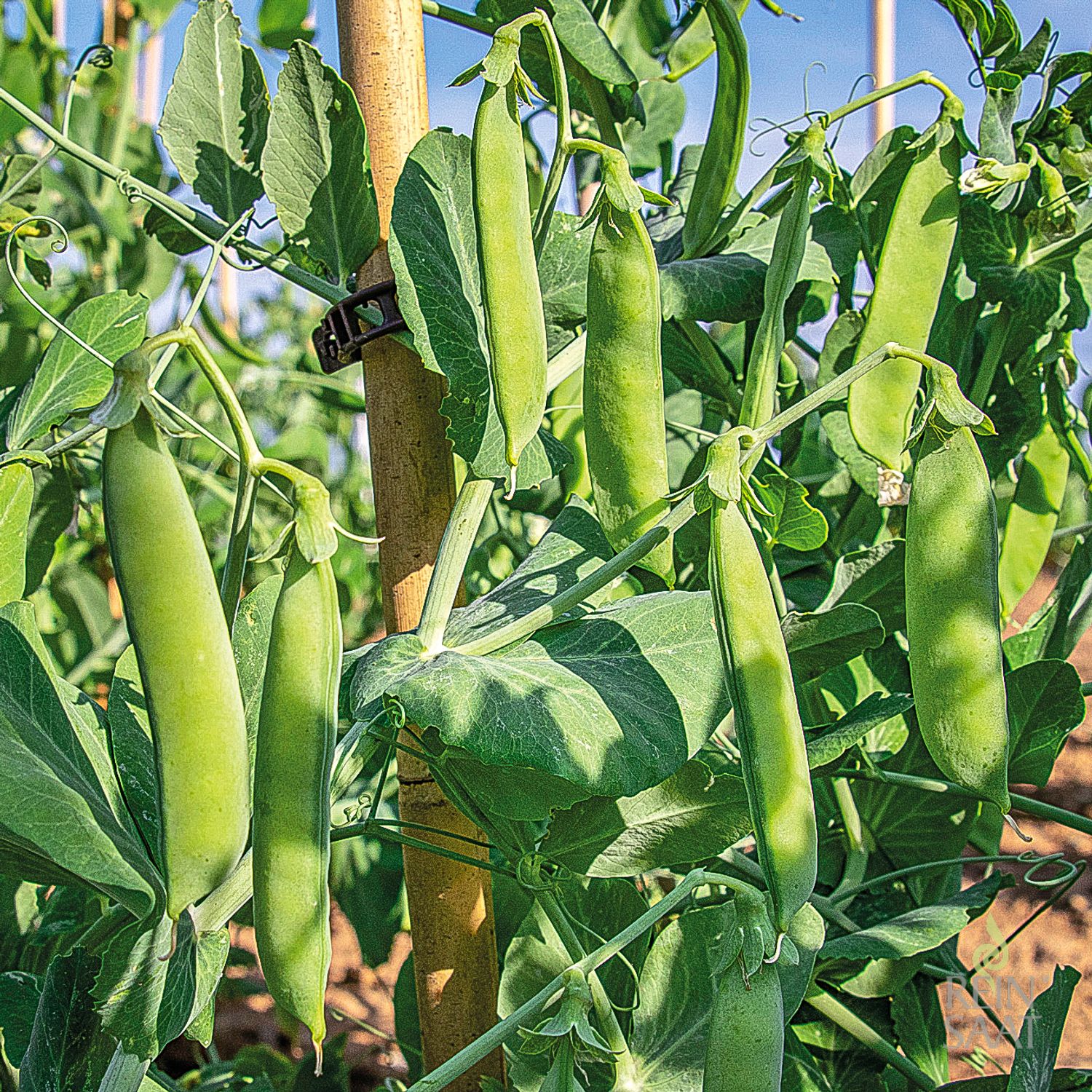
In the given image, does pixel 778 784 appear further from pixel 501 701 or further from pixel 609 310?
pixel 609 310

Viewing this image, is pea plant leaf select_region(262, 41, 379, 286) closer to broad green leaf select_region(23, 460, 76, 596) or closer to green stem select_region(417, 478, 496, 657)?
green stem select_region(417, 478, 496, 657)

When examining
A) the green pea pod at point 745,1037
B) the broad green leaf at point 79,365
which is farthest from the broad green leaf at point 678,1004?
the broad green leaf at point 79,365

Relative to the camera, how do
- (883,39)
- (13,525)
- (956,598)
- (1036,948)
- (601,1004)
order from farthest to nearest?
(883,39) → (1036,948) → (13,525) → (601,1004) → (956,598)

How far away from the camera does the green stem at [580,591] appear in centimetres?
58

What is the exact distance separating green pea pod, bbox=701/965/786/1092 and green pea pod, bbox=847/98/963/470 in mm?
345

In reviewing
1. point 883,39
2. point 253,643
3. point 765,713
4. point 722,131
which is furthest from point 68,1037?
point 883,39

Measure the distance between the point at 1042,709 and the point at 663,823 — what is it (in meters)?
0.33

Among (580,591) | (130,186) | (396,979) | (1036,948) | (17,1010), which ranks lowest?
(1036,948)

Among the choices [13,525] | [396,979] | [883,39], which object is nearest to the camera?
[13,525]

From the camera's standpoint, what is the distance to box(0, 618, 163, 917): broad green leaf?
0.56m

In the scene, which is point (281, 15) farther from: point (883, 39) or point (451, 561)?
point (883, 39)

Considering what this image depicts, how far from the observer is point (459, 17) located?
0.81 meters

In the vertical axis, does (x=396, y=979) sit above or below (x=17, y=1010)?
below

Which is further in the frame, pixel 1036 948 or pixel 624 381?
pixel 1036 948
